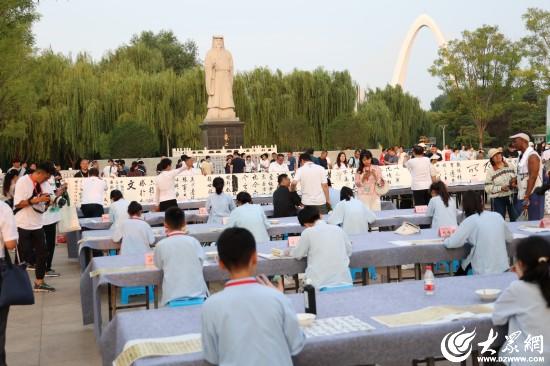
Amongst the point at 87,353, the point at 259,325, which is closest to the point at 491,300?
the point at 259,325

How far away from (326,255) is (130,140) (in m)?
30.3

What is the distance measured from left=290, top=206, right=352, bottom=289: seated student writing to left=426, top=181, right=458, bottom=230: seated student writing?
11.1 feet

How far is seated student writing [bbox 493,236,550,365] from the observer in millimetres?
4156

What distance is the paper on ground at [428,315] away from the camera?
4.44 m

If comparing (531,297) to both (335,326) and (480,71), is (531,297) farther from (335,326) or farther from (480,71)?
(480,71)

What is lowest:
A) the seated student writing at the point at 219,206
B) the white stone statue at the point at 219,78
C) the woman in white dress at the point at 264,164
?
the seated student writing at the point at 219,206

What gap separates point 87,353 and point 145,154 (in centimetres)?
3015

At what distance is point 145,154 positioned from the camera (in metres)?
37.5

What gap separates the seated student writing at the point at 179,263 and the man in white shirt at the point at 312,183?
6.19 meters

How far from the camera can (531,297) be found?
420cm

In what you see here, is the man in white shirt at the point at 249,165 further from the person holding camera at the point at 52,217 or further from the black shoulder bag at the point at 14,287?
the black shoulder bag at the point at 14,287

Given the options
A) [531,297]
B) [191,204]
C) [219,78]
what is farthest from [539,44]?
[531,297]

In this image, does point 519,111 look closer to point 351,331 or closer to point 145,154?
point 145,154

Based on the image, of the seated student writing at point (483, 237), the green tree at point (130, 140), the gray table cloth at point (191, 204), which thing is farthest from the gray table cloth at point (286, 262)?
the green tree at point (130, 140)
